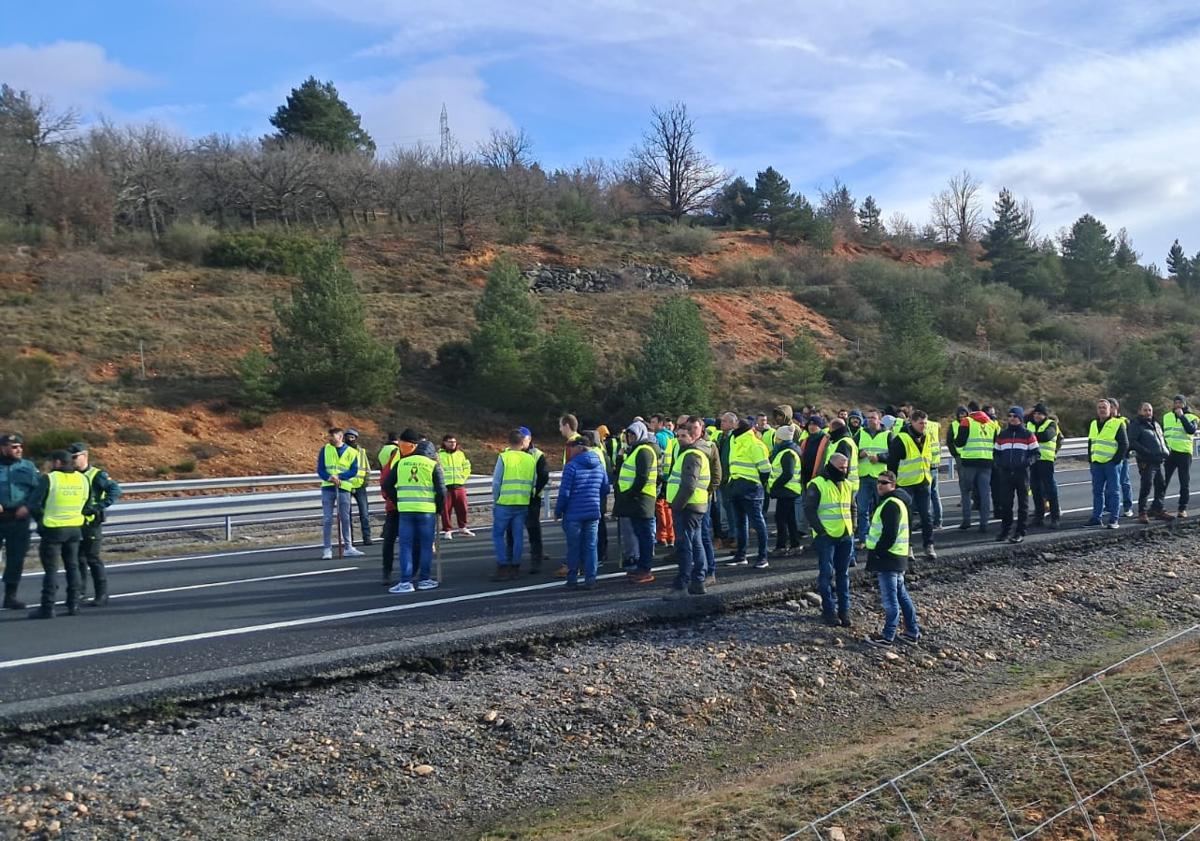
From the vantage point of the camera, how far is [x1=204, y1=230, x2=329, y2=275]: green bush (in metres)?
50.8

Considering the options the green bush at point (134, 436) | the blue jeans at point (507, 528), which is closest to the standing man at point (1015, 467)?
the blue jeans at point (507, 528)

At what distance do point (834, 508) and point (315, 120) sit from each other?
67.4 m

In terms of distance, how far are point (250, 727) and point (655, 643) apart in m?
3.72

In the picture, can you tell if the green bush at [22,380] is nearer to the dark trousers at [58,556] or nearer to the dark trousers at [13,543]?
the dark trousers at [13,543]

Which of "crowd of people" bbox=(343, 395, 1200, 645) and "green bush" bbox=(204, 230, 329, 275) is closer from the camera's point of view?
"crowd of people" bbox=(343, 395, 1200, 645)

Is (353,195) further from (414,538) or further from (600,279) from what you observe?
(414,538)

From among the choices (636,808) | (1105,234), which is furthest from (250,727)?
(1105,234)

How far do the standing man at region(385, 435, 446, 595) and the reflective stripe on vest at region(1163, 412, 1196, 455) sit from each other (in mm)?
10877

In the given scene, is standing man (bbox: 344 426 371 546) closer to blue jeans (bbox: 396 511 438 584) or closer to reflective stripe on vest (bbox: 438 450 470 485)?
reflective stripe on vest (bbox: 438 450 470 485)

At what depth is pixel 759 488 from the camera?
1225 centimetres

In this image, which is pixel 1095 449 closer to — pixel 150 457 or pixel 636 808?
pixel 636 808

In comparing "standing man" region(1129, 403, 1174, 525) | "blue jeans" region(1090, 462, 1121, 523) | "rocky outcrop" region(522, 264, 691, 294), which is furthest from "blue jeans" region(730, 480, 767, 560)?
"rocky outcrop" region(522, 264, 691, 294)

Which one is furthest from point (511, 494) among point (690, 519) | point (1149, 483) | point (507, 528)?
point (1149, 483)

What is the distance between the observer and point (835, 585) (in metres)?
10.3
